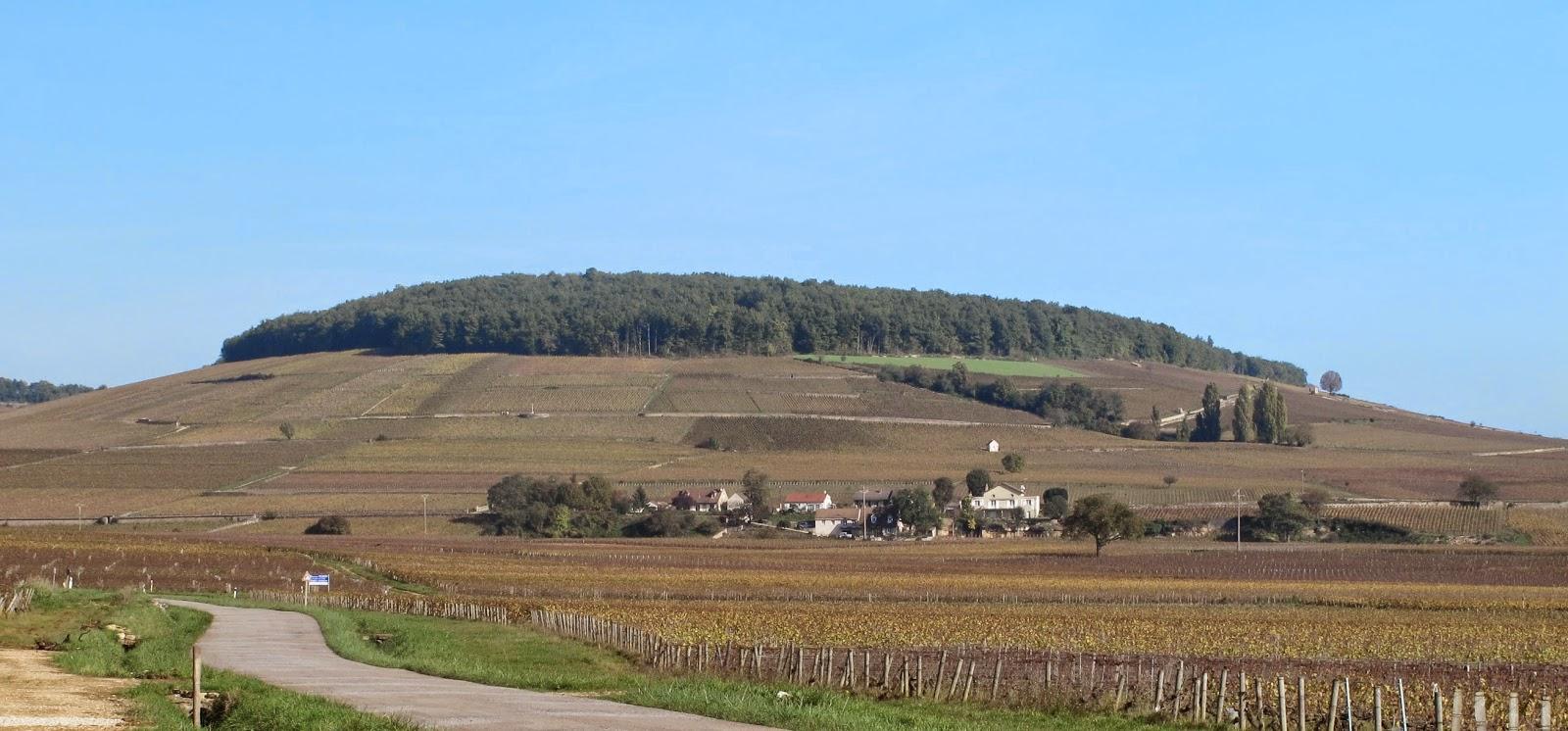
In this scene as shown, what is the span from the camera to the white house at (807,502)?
119312mm

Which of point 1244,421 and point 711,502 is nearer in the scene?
point 711,502

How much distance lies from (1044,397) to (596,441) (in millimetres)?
48493

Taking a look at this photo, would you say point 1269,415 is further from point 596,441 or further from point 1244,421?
point 596,441

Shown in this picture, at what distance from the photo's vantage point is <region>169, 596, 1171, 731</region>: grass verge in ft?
69.8

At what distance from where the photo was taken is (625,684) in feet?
86.8

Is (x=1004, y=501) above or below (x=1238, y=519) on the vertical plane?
above

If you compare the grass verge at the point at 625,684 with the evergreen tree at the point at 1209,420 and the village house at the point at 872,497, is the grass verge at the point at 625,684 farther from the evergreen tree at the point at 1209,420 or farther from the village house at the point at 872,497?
the evergreen tree at the point at 1209,420

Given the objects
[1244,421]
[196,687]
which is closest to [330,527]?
[196,687]

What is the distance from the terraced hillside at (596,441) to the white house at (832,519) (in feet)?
22.1

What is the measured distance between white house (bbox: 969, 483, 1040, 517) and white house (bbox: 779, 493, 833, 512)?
10.4 metres

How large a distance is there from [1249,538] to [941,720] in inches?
3469

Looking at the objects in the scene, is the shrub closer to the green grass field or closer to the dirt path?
the dirt path

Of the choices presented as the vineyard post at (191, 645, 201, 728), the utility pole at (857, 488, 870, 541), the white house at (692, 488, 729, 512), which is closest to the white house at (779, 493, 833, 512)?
the utility pole at (857, 488, 870, 541)

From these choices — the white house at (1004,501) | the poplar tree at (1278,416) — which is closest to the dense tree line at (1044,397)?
the poplar tree at (1278,416)
